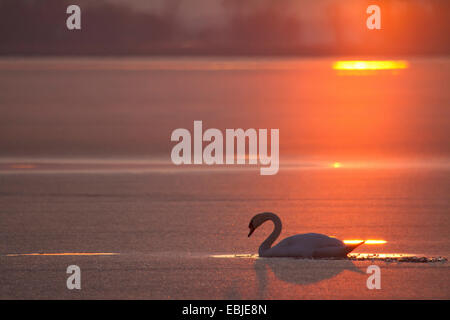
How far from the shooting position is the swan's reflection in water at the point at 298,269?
586 centimetres

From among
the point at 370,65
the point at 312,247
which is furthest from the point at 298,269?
the point at 370,65

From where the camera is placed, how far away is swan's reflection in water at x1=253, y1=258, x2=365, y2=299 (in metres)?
5.86

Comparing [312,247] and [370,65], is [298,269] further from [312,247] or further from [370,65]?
[370,65]

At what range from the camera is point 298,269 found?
6.05 m

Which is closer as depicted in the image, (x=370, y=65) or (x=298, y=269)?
(x=298, y=269)

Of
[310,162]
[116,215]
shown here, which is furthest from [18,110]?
[116,215]

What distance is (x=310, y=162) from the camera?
1084cm

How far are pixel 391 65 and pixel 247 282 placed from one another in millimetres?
23109

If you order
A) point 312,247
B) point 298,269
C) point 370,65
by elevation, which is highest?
point 370,65

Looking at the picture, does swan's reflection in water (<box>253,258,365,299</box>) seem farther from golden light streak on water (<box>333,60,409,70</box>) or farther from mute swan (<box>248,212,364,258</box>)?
golden light streak on water (<box>333,60,409,70</box>)

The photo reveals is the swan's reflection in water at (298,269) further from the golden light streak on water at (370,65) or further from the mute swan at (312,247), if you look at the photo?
the golden light streak on water at (370,65)

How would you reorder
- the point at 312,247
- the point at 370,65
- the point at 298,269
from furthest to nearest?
1. the point at 370,65
2. the point at 312,247
3. the point at 298,269
